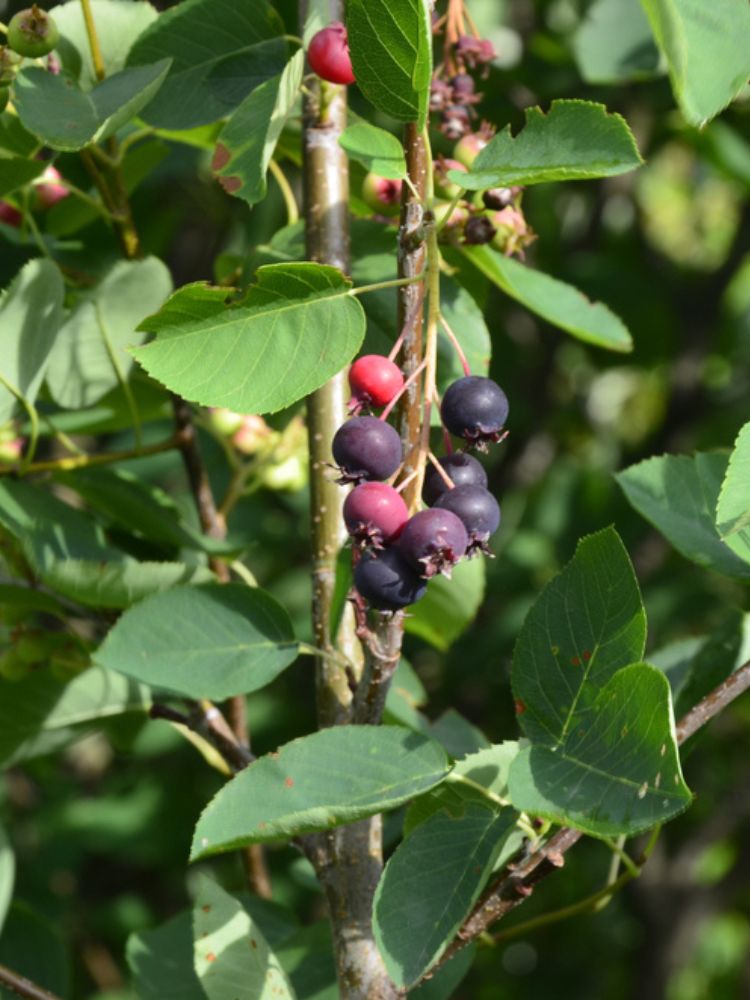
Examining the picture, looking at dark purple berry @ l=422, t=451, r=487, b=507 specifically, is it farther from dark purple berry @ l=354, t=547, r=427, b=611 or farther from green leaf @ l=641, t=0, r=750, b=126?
green leaf @ l=641, t=0, r=750, b=126

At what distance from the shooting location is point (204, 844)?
2.08 feet

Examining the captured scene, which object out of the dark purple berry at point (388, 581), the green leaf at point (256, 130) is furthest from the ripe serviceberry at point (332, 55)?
the dark purple berry at point (388, 581)

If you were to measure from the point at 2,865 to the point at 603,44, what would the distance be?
3.62 feet

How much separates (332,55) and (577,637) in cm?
39

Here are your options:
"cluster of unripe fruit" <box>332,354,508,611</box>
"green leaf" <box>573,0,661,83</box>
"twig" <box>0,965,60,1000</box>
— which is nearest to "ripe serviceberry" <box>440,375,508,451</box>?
"cluster of unripe fruit" <box>332,354,508,611</box>

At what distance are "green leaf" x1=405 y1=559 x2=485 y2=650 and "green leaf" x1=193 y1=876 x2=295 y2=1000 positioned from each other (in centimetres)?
32

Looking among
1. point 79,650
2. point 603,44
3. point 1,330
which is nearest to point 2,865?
point 79,650

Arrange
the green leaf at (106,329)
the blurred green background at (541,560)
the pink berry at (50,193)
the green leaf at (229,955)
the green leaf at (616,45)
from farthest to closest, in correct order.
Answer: the blurred green background at (541,560) < the green leaf at (616,45) < the pink berry at (50,193) < the green leaf at (106,329) < the green leaf at (229,955)

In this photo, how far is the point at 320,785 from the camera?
0.67 metres

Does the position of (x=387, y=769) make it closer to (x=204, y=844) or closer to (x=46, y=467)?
(x=204, y=844)

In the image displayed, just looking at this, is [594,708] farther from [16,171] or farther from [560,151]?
[16,171]

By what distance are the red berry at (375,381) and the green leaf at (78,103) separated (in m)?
0.24

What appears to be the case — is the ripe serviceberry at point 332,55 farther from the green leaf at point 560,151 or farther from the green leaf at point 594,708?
the green leaf at point 594,708

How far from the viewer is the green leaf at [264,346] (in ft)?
2.27
